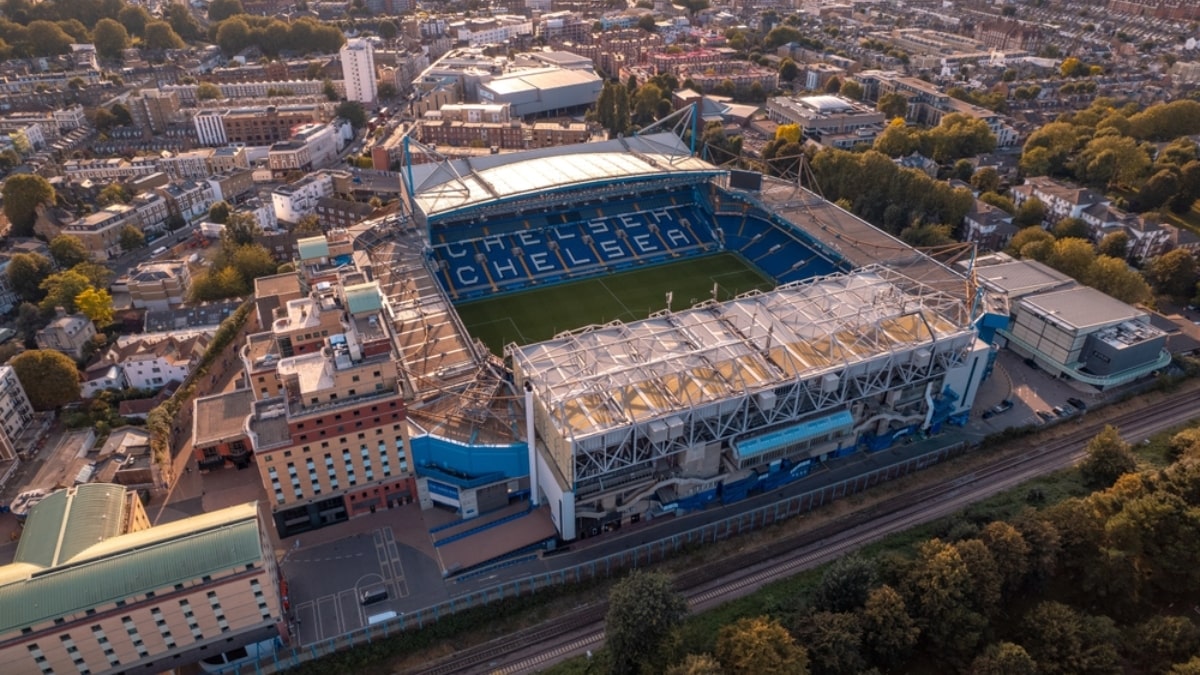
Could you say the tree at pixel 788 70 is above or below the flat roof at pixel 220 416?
above

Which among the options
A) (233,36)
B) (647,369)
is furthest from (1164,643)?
(233,36)

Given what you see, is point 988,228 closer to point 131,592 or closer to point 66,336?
point 131,592

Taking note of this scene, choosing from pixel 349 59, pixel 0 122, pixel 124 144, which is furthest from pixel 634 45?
pixel 0 122

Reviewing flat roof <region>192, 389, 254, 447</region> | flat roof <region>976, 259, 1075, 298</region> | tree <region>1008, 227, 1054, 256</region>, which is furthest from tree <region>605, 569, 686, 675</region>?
tree <region>1008, 227, 1054, 256</region>

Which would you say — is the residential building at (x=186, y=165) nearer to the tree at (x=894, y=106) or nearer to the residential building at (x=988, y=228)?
the residential building at (x=988, y=228)

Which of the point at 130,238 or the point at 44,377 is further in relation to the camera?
the point at 130,238

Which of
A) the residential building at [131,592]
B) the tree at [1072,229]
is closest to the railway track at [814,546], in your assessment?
the residential building at [131,592]
